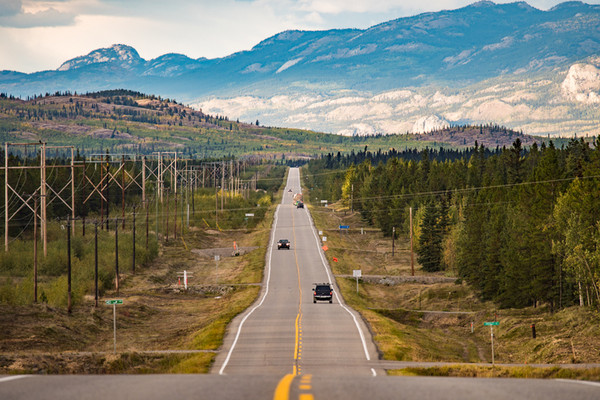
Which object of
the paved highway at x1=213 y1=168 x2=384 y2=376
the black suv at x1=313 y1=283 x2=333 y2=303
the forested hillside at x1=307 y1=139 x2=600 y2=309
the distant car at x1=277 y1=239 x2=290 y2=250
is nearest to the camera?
the paved highway at x1=213 y1=168 x2=384 y2=376

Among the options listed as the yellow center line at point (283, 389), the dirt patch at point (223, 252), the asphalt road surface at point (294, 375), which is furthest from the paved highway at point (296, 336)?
the dirt patch at point (223, 252)

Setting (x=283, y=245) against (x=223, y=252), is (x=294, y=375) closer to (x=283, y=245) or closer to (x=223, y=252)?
(x=283, y=245)

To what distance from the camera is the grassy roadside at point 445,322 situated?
4862 centimetres

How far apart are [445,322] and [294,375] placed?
65.8m

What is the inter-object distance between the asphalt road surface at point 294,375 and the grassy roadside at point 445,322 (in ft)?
10.0

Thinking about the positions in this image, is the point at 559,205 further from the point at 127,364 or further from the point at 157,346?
the point at 127,364

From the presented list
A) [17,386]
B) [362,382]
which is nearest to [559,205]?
[362,382]

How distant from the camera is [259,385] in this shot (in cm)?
1575

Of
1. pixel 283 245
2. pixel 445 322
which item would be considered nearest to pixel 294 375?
pixel 445 322

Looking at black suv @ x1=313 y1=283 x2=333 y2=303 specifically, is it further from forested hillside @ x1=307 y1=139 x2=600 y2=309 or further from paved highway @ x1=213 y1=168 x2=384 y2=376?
forested hillside @ x1=307 y1=139 x2=600 y2=309

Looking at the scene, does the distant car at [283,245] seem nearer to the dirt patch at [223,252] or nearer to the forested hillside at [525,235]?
the dirt patch at [223,252]

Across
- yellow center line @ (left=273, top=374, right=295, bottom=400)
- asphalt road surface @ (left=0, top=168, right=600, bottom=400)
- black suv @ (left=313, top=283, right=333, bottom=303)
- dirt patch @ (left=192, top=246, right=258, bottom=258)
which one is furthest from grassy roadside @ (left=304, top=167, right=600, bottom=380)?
dirt patch @ (left=192, top=246, right=258, bottom=258)

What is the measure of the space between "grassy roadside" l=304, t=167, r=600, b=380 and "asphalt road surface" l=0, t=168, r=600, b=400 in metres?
3.06

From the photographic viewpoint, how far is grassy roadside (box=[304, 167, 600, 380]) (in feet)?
160
